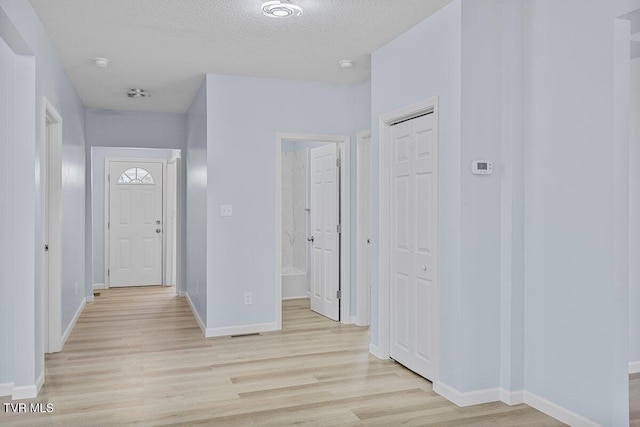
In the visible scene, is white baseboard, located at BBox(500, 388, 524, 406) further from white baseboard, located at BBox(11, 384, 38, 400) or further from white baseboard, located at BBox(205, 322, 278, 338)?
white baseboard, located at BBox(11, 384, 38, 400)

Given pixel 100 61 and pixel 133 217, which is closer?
pixel 100 61

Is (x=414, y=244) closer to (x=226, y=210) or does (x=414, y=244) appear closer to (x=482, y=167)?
(x=482, y=167)

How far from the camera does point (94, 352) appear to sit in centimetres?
447

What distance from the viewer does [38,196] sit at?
3.48 m

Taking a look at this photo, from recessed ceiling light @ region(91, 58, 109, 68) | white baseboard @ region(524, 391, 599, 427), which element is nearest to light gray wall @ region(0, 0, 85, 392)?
recessed ceiling light @ region(91, 58, 109, 68)

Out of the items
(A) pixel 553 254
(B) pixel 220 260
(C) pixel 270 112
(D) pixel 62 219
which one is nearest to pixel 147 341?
(B) pixel 220 260

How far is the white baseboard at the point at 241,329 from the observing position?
5008mm

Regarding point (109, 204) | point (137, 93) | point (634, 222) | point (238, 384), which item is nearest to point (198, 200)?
point (137, 93)

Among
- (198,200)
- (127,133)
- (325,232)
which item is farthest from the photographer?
(127,133)

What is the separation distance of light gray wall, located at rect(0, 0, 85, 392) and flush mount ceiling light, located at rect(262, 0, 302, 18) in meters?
1.48

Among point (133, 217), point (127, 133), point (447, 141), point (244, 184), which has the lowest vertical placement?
point (133, 217)

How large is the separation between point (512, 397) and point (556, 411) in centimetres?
28

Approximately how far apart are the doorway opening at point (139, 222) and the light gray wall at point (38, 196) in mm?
2775

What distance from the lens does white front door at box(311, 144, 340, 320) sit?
562 centimetres
